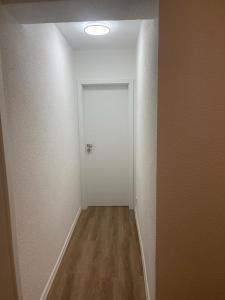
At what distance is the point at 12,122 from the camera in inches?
55.3

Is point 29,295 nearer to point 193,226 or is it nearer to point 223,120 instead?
point 193,226

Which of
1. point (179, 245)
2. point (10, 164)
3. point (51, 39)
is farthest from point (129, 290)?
point (51, 39)

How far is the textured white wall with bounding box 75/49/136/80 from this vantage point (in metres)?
3.36

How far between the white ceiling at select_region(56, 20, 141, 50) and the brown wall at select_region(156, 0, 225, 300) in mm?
1485

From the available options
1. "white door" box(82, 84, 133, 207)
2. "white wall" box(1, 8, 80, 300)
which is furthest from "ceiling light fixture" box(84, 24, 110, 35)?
"white door" box(82, 84, 133, 207)

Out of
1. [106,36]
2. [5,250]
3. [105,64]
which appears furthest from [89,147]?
[5,250]

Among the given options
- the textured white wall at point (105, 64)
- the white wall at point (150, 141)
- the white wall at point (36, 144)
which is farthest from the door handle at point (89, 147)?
the white wall at point (150, 141)

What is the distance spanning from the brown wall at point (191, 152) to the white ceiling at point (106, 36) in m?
1.49

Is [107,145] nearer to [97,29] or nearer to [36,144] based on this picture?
[97,29]

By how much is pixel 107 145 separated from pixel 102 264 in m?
1.87

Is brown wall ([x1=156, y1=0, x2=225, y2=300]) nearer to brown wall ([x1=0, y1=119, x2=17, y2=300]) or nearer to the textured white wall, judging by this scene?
brown wall ([x1=0, y1=119, x2=17, y2=300])

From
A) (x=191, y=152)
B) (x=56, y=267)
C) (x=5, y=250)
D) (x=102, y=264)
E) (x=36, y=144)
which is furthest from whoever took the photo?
(x=102, y=264)

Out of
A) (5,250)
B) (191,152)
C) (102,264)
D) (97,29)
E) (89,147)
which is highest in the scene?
(97,29)

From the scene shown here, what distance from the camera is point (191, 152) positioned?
48.5 inches
